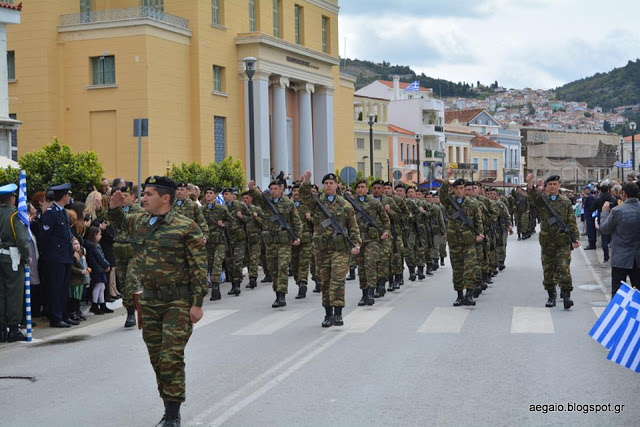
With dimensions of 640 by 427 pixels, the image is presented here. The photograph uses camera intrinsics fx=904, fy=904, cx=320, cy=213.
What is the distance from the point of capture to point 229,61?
51.6 metres

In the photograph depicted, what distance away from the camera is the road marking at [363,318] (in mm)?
12586

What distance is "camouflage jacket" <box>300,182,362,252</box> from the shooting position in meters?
13.1

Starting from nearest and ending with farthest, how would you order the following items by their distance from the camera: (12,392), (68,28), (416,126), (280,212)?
(12,392) < (280,212) < (68,28) < (416,126)

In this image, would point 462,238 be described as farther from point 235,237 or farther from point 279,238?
point 235,237

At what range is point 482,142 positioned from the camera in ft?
367

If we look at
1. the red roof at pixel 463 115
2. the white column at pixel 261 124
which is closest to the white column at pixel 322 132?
the white column at pixel 261 124

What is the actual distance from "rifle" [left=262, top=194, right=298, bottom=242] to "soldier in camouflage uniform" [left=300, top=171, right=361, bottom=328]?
108 inches

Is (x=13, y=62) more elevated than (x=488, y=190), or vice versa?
(x=13, y=62)

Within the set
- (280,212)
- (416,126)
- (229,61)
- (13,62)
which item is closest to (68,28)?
(13,62)

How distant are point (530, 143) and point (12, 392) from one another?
131m

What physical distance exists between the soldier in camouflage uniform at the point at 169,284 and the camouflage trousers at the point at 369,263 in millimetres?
8335

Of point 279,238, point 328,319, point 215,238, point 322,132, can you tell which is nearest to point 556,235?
point 328,319

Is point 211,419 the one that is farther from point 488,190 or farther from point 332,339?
point 488,190

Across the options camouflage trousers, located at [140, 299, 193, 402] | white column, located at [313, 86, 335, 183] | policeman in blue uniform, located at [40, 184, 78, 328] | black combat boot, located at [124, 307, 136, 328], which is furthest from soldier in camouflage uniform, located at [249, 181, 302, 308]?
white column, located at [313, 86, 335, 183]
